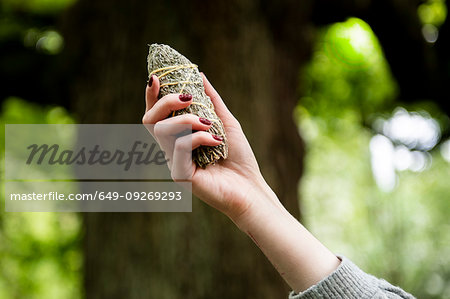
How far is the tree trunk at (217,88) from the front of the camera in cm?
287

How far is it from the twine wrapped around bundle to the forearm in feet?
0.57

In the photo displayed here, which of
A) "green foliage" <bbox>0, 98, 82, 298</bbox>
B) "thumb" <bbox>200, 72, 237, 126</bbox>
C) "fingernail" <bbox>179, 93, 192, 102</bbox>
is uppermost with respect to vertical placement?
"green foliage" <bbox>0, 98, 82, 298</bbox>

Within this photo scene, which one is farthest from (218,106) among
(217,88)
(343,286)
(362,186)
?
(362,186)

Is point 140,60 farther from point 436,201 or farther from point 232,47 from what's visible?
point 436,201

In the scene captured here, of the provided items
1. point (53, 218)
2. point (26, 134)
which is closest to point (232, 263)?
point (26, 134)

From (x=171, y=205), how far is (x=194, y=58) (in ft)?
2.82

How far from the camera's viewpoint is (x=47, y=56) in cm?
395

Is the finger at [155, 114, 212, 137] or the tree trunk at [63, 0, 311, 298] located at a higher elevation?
the tree trunk at [63, 0, 311, 298]

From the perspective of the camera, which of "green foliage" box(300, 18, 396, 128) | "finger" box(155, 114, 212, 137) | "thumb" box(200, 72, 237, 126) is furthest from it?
"green foliage" box(300, 18, 396, 128)

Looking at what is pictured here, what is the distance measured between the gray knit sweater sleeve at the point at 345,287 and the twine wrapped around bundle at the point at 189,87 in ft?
1.28

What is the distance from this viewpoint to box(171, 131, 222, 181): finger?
1207mm

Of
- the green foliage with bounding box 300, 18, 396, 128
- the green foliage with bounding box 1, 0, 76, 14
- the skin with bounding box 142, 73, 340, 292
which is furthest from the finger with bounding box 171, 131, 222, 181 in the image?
the green foliage with bounding box 300, 18, 396, 128

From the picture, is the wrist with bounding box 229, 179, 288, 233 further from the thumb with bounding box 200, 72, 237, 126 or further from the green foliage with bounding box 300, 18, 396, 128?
the green foliage with bounding box 300, 18, 396, 128

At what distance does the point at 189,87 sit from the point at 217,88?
1694 millimetres
